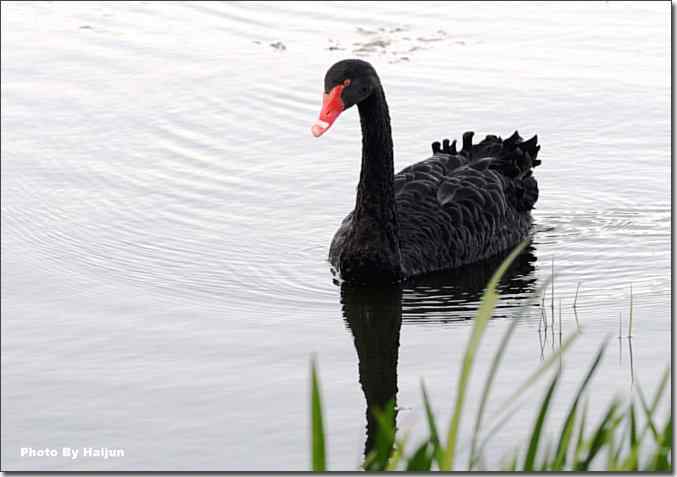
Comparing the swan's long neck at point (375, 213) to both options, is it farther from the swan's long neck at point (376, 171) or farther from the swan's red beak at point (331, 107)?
the swan's red beak at point (331, 107)

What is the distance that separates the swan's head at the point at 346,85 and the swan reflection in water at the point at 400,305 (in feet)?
3.00

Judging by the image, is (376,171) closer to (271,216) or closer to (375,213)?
(375,213)

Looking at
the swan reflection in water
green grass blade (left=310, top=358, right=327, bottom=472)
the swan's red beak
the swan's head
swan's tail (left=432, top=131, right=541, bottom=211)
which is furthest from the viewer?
swan's tail (left=432, top=131, right=541, bottom=211)

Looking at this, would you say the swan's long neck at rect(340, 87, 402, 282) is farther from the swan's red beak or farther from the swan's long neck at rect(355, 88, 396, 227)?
the swan's red beak

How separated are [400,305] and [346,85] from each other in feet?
3.42

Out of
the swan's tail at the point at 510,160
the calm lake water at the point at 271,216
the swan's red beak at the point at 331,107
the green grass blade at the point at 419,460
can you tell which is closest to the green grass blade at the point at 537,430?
the green grass blade at the point at 419,460

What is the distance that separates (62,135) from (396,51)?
2800 mm

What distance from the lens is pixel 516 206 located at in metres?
7.53

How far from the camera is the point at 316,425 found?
280 centimetres

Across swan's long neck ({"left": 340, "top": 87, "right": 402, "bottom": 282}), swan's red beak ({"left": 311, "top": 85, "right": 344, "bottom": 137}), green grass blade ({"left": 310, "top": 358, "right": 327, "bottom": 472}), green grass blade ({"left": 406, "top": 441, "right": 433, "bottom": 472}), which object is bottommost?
green grass blade ({"left": 406, "top": 441, "right": 433, "bottom": 472})

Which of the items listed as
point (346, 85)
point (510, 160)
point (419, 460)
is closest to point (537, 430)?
point (419, 460)

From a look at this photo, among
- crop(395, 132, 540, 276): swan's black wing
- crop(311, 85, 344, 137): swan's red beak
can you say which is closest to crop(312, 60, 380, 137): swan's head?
crop(311, 85, 344, 137): swan's red beak

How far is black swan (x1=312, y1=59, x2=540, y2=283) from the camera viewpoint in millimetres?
6676

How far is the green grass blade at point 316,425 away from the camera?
2.72 meters
